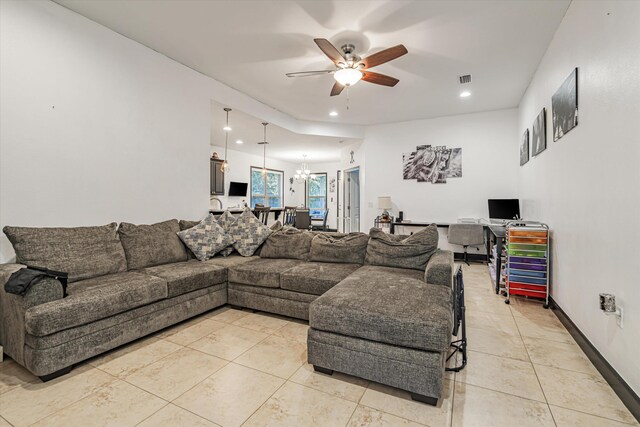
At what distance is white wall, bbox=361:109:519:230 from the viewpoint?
218 inches

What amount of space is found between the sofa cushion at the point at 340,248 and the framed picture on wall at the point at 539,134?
2.41 m

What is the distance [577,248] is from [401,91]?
10.8 ft

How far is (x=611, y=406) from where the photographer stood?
1.61 m

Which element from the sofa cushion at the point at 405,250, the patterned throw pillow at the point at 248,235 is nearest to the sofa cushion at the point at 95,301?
the patterned throw pillow at the point at 248,235

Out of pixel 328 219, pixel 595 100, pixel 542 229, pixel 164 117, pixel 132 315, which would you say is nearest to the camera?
pixel 595 100

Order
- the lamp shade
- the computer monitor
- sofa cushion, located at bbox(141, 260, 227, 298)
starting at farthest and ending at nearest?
the lamp shade
the computer monitor
sofa cushion, located at bbox(141, 260, 227, 298)

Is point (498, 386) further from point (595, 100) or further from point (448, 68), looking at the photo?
point (448, 68)

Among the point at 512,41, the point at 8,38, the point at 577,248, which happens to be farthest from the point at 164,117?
the point at 577,248

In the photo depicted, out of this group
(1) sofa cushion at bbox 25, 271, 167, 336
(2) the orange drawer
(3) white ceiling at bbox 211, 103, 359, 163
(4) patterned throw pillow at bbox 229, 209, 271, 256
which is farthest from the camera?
(3) white ceiling at bbox 211, 103, 359, 163

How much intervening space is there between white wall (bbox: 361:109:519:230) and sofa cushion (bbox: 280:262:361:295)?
12.2 ft

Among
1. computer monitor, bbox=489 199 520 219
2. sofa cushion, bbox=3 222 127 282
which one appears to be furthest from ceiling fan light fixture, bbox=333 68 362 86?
computer monitor, bbox=489 199 520 219

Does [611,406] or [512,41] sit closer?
[611,406]

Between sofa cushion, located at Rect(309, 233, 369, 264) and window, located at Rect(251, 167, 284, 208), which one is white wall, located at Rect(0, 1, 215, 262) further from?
window, located at Rect(251, 167, 284, 208)

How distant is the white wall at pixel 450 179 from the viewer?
5531 mm
